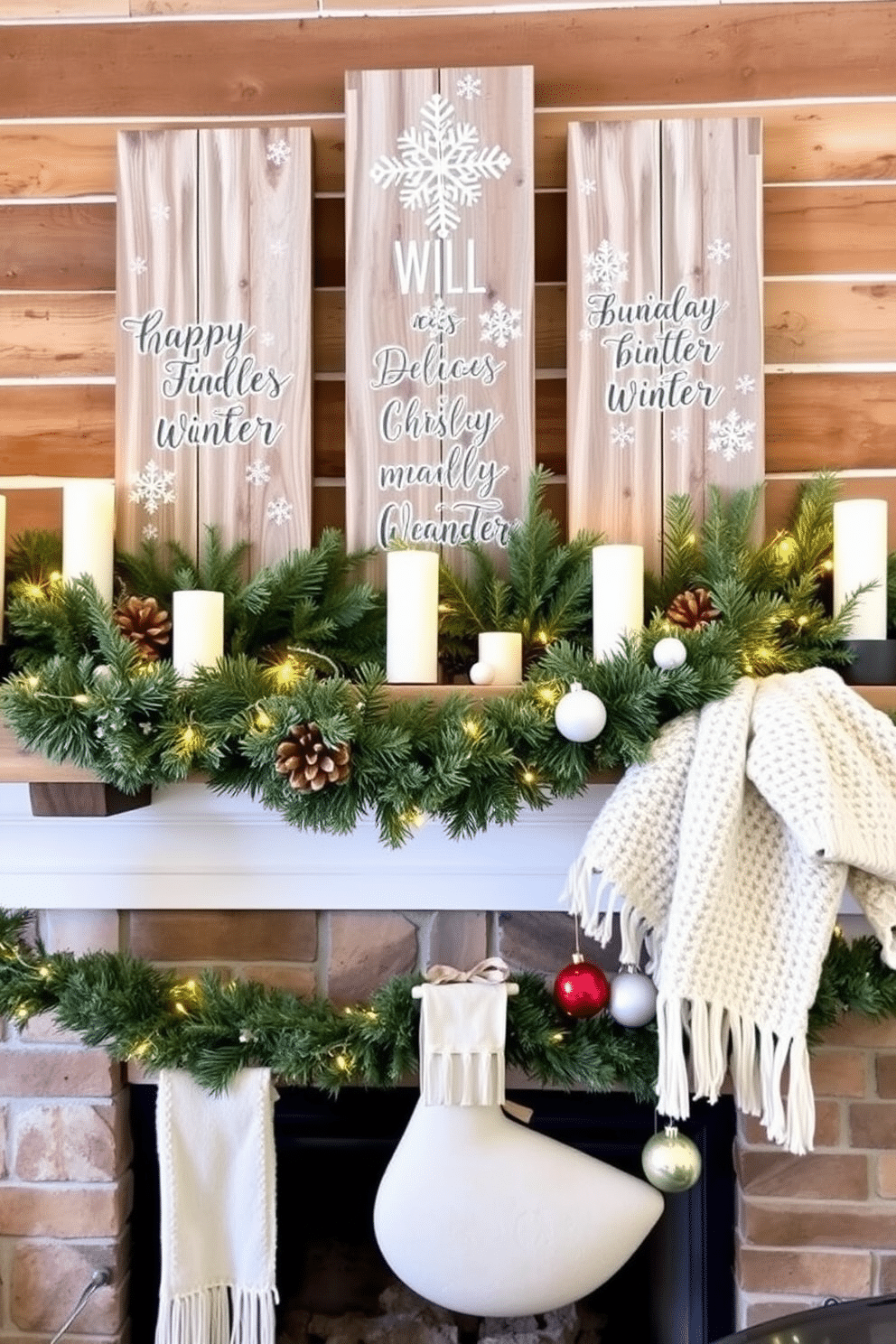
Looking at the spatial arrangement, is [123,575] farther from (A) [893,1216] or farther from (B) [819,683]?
(A) [893,1216]

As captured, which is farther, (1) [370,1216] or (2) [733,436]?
(1) [370,1216]

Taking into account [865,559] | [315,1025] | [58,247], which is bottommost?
[315,1025]

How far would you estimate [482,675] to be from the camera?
1.27 m

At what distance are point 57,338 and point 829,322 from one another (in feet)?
3.19

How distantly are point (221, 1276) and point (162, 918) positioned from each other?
0.43 meters

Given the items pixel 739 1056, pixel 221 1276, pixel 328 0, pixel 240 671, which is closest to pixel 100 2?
pixel 328 0

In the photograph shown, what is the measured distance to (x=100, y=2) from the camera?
1.50m

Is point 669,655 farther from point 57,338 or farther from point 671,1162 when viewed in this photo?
point 57,338

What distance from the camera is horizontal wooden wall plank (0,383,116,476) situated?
1.49m

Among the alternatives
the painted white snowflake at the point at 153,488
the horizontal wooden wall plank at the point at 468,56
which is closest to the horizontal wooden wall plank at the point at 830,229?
the horizontal wooden wall plank at the point at 468,56

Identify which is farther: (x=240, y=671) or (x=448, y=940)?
(x=448, y=940)

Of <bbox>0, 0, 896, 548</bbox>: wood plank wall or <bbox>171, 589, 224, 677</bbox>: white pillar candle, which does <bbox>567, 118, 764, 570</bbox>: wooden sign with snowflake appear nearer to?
<bbox>0, 0, 896, 548</bbox>: wood plank wall

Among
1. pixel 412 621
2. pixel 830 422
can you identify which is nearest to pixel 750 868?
pixel 412 621

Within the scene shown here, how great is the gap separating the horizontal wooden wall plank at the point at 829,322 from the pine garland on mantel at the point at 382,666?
0.18 metres
